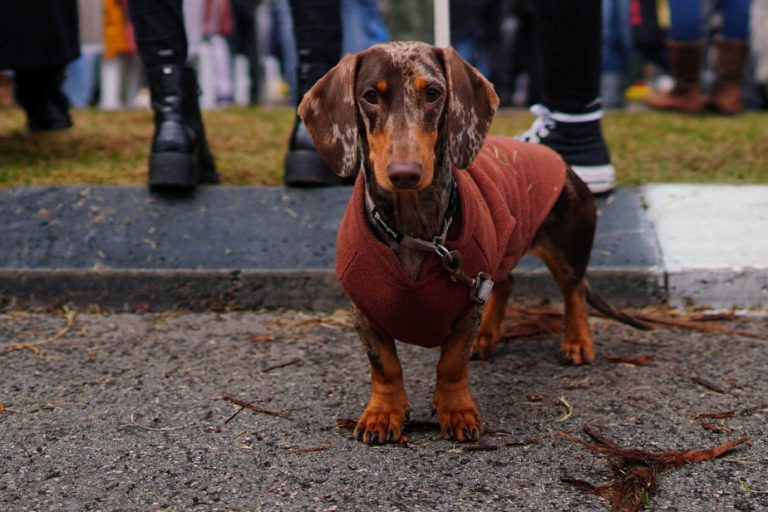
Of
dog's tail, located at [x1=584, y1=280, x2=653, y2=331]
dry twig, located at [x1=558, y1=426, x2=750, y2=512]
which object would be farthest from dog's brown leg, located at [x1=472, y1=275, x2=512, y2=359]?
dry twig, located at [x1=558, y1=426, x2=750, y2=512]

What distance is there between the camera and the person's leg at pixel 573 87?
4.31 meters

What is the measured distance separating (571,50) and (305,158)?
1221 millimetres

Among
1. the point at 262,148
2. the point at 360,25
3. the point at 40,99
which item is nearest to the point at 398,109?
the point at 262,148

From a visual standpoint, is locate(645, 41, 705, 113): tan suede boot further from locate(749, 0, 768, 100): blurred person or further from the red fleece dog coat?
the red fleece dog coat

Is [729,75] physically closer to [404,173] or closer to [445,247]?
[445,247]

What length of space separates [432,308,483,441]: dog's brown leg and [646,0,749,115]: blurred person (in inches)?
183

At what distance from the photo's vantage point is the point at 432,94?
103 inches

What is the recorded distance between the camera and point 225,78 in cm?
964

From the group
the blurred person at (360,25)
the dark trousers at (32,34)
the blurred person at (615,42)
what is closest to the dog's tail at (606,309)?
the dark trousers at (32,34)

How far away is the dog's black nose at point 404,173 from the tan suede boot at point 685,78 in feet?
16.3

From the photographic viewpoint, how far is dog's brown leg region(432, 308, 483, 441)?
2799 mm

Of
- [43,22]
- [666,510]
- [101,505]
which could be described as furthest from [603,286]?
[43,22]

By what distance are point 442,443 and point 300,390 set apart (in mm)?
583

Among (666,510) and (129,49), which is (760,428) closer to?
(666,510)
